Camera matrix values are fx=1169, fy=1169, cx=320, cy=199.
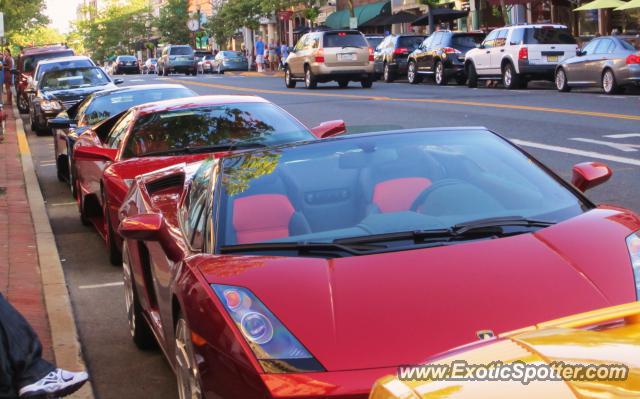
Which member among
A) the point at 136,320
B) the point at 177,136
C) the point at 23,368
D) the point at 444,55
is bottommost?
the point at 136,320

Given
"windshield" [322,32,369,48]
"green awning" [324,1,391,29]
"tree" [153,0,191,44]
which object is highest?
"tree" [153,0,191,44]

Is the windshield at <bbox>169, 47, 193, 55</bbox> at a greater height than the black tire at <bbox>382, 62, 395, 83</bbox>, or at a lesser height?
greater

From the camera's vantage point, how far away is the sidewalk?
6781 mm

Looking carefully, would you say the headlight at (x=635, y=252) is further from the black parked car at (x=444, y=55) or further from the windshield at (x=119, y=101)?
the black parked car at (x=444, y=55)

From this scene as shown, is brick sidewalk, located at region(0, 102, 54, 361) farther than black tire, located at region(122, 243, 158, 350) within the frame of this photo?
Yes

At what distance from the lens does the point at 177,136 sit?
9.50 m

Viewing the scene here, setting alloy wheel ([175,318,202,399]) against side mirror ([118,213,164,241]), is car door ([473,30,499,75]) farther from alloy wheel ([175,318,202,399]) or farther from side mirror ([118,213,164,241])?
alloy wheel ([175,318,202,399])

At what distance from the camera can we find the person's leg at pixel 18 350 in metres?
5.02

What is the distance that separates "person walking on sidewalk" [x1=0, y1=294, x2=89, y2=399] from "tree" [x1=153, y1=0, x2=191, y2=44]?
353 feet

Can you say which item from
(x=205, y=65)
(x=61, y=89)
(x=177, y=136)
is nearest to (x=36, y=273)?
(x=177, y=136)

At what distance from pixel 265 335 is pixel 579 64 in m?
26.8

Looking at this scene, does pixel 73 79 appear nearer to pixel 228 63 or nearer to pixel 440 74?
pixel 440 74

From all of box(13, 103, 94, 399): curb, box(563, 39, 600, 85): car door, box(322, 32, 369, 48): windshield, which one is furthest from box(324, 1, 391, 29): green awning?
box(13, 103, 94, 399): curb

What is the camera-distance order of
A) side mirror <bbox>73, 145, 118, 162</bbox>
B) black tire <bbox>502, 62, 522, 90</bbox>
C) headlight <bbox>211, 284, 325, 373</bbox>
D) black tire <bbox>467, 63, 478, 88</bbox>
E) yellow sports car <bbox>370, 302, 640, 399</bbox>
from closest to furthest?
yellow sports car <bbox>370, 302, 640, 399</bbox>
headlight <bbox>211, 284, 325, 373</bbox>
side mirror <bbox>73, 145, 118, 162</bbox>
black tire <bbox>502, 62, 522, 90</bbox>
black tire <bbox>467, 63, 478, 88</bbox>
